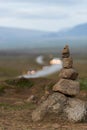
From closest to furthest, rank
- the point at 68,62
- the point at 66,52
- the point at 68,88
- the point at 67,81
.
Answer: the point at 68,88
the point at 67,81
the point at 68,62
the point at 66,52

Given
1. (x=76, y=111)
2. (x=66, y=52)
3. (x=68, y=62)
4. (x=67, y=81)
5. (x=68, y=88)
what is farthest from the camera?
(x=66, y=52)

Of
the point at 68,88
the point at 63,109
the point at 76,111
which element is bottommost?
the point at 76,111

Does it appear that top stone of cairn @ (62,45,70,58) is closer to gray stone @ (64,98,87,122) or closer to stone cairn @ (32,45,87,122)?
stone cairn @ (32,45,87,122)

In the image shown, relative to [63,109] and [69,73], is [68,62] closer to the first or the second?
[69,73]

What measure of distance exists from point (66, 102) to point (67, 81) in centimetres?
149

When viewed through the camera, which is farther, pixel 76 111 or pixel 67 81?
pixel 67 81

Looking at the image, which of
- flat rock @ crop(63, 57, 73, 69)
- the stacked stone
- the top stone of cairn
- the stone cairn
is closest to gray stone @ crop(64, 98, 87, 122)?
the stone cairn

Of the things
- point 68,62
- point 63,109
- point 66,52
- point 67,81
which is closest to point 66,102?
point 63,109

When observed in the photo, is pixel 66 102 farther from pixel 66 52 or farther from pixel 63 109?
pixel 66 52

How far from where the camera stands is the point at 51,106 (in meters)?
26.3

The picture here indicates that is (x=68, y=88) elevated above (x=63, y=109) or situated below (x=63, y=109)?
above

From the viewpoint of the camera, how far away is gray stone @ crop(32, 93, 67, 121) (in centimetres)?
2619

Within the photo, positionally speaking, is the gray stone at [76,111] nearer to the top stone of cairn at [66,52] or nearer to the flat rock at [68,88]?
the flat rock at [68,88]

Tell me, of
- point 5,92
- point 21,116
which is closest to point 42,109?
point 21,116
